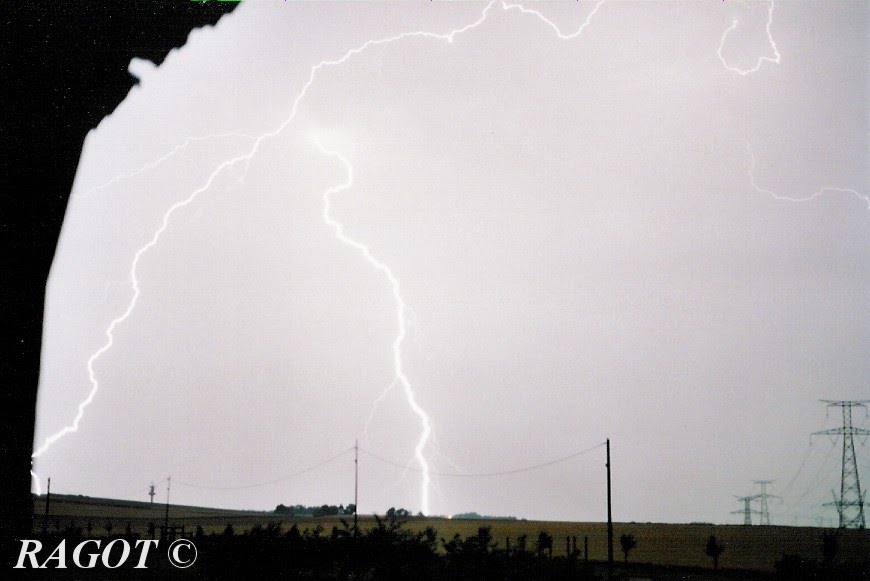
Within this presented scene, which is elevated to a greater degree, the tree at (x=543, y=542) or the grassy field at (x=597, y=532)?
the tree at (x=543, y=542)

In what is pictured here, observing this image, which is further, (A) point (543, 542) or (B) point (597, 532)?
(B) point (597, 532)

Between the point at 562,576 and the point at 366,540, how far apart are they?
980cm

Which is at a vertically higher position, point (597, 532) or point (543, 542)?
point (543, 542)

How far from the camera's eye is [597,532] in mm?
108188

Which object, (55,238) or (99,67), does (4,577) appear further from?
(99,67)

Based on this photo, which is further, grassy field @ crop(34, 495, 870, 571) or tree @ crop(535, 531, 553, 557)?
grassy field @ crop(34, 495, 870, 571)

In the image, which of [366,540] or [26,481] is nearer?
[26,481]

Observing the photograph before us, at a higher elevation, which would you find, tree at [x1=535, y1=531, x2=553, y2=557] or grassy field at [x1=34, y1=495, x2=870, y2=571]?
tree at [x1=535, y1=531, x2=553, y2=557]

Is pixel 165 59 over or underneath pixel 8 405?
over

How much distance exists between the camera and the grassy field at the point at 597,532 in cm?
5669

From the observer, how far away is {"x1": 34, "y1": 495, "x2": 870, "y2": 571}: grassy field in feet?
186

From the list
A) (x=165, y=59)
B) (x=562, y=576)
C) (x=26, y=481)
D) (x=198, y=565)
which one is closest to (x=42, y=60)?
(x=165, y=59)

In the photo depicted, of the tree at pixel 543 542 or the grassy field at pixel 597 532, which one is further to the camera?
the grassy field at pixel 597 532

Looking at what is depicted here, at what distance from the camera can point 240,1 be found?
18562mm
